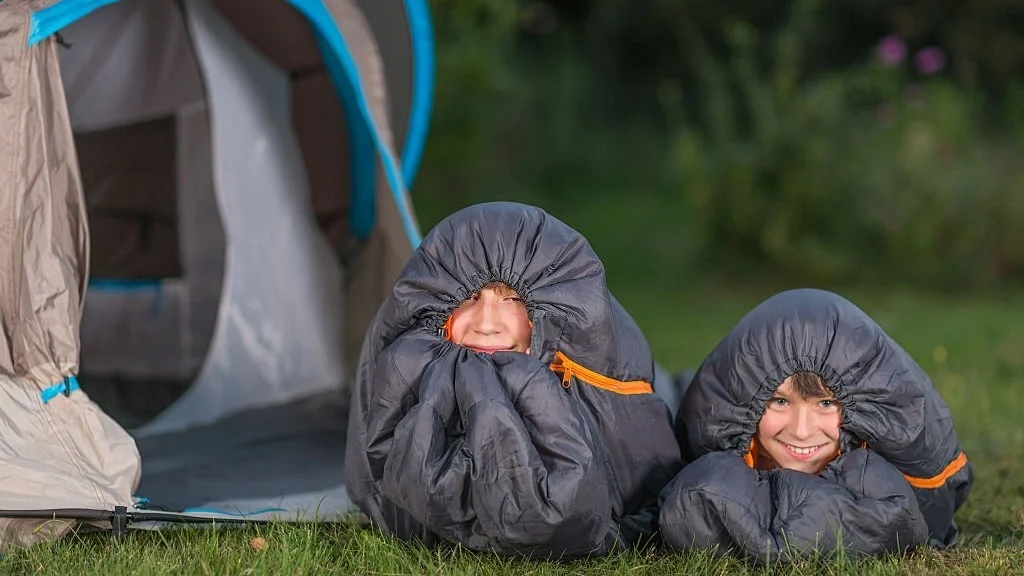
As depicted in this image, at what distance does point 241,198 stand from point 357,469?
202cm

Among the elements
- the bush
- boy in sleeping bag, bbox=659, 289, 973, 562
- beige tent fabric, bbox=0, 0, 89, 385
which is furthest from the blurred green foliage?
beige tent fabric, bbox=0, 0, 89, 385

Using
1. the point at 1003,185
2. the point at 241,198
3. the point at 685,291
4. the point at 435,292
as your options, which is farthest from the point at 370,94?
the point at 1003,185

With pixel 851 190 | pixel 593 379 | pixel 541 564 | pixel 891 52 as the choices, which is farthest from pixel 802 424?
pixel 891 52

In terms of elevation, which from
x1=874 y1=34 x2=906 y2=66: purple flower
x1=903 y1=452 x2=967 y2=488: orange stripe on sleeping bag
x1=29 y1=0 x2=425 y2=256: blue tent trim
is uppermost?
x1=874 y1=34 x2=906 y2=66: purple flower

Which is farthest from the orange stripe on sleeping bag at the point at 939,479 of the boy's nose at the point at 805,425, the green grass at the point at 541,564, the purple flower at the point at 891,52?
the purple flower at the point at 891,52

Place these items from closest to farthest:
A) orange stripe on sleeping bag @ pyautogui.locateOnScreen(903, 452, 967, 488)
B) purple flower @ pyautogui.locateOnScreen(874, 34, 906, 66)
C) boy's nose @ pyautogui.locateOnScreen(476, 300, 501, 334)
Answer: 1. boy's nose @ pyautogui.locateOnScreen(476, 300, 501, 334)
2. orange stripe on sleeping bag @ pyautogui.locateOnScreen(903, 452, 967, 488)
3. purple flower @ pyautogui.locateOnScreen(874, 34, 906, 66)

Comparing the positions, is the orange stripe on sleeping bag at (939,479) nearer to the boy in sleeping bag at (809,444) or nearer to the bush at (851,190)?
the boy in sleeping bag at (809,444)

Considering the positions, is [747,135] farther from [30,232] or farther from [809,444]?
[30,232]

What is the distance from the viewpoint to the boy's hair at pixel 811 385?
10.1ft

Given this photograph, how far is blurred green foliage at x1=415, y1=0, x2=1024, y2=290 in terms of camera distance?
779 cm

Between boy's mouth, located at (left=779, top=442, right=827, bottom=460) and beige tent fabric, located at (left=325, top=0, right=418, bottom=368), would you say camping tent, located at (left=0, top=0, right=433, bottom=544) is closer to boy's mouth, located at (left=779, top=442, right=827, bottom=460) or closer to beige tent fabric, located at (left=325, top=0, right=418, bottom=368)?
beige tent fabric, located at (left=325, top=0, right=418, bottom=368)

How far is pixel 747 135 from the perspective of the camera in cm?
905

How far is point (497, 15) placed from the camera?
Answer: 8.91 metres

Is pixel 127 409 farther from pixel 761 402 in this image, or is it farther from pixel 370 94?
pixel 761 402
